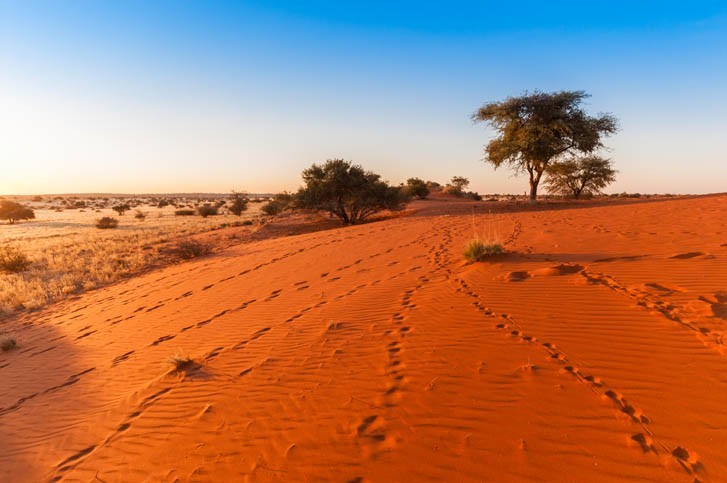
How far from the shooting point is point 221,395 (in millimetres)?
3855

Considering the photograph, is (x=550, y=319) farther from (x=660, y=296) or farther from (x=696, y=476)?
(x=696, y=476)

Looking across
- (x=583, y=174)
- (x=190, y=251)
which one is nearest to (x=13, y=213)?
(x=190, y=251)

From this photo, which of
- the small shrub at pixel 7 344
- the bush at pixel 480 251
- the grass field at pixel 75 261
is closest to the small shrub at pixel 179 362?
the small shrub at pixel 7 344

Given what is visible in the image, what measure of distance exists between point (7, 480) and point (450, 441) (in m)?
4.02

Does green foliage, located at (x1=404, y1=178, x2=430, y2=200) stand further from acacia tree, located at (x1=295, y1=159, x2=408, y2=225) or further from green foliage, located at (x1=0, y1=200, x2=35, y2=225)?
green foliage, located at (x1=0, y1=200, x2=35, y2=225)

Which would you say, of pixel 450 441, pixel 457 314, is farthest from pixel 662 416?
pixel 457 314

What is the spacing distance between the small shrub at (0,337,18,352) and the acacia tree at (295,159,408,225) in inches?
698

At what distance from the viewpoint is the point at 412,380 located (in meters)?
3.53

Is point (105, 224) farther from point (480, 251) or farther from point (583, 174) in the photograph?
point (583, 174)

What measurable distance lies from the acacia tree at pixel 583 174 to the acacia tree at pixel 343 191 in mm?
15016

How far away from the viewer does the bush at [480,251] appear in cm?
739

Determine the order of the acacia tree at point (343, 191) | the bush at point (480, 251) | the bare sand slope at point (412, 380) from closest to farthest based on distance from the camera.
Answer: the bare sand slope at point (412, 380) < the bush at point (480, 251) < the acacia tree at point (343, 191)

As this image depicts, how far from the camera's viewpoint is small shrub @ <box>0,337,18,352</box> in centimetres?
684

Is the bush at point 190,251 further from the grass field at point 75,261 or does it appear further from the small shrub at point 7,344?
the small shrub at point 7,344
